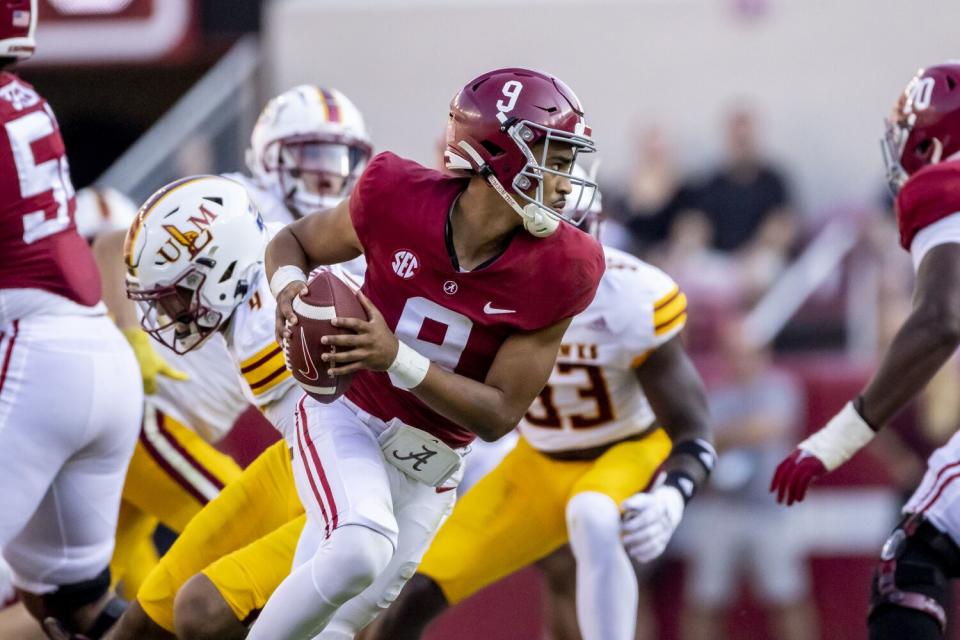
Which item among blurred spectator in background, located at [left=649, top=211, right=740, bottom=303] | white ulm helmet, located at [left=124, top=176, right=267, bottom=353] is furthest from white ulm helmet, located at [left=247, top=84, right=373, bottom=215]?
blurred spectator in background, located at [left=649, top=211, right=740, bottom=303]

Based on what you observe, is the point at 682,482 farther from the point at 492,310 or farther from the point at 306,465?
the point at 306,465

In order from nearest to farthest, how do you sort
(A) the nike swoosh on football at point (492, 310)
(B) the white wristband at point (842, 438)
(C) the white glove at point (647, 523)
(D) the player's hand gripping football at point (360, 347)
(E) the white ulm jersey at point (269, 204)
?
(D) the player's hand gripping football at point (360, 347) < (A) the nike swoosh on football at point (492, 310) < (B) the white wristband at point (842, 438) < (C) the white glove at point (647, 523) < (E) the white ulm jersey at point (269, 204)

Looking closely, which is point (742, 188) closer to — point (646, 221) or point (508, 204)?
point (646, 221)

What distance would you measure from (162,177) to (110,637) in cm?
456

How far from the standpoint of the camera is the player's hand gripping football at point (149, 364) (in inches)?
186

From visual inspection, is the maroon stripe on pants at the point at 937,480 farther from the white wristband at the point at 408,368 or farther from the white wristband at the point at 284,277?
the white wristband at the point at 284,277

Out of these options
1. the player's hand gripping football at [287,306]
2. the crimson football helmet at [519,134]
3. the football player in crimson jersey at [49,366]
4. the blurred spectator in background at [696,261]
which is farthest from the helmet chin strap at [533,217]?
the blurred spectator in background at [696,261]

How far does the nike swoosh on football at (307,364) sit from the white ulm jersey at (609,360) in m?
1.22

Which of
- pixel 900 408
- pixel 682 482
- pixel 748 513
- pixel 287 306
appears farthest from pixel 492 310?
pixel 748 513

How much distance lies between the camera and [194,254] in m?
4.04

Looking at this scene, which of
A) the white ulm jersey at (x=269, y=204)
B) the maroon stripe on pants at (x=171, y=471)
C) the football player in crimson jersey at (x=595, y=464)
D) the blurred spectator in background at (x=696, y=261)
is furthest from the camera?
the blurred spectator in background at (x=696, y=261)

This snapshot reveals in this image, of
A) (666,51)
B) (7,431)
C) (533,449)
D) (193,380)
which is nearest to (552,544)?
(533,449)

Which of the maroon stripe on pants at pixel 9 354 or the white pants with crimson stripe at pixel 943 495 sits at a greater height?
the white pants with crimson stripe at pixel 943 495

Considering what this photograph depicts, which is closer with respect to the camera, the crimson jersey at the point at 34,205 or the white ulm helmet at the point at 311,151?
the crimson jersey at the point at 34,205
